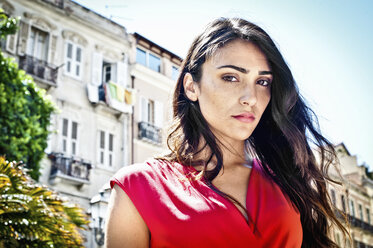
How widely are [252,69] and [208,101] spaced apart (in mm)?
245

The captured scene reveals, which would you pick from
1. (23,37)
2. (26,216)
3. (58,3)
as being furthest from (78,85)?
(26,216)

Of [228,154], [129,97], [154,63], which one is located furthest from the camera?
[154,63]

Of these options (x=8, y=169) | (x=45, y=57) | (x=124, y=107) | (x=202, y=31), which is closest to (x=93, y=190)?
(x=124, y=107)

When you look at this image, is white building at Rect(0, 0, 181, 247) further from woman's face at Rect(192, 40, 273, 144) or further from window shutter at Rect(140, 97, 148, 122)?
woman's face at Rect(192, 40, 273, 144)

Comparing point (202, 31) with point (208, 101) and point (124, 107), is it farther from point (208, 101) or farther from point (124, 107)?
point (124, 107)

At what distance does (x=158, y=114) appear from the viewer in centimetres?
2197

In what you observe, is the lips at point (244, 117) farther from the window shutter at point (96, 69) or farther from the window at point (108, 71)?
the window at point (108, 71)

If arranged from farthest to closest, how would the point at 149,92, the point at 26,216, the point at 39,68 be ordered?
the point at 149,92 → the point at 39,68 → the point at 26,216

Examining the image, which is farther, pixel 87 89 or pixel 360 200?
pixel 360 200

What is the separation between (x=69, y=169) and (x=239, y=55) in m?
15.5

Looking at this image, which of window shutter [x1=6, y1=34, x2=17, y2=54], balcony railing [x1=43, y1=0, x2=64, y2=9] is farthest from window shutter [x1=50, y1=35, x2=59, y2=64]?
window shutter [x1=6, y1=34, x2=17, y2=54]

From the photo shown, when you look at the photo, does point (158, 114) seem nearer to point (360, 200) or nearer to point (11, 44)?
point (11, 44)

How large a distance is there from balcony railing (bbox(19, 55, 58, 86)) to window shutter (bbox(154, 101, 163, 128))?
558 cm

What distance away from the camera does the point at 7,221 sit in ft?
17.2
